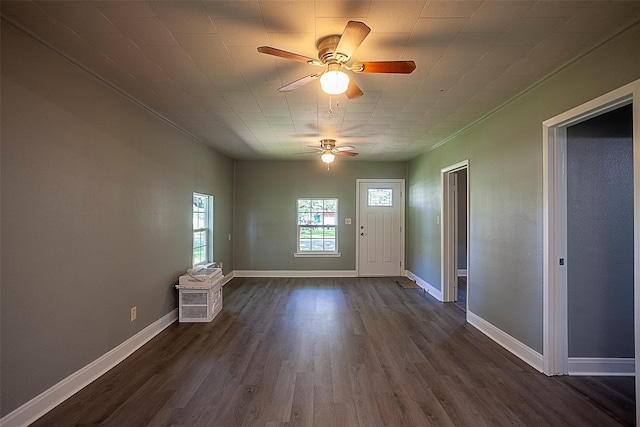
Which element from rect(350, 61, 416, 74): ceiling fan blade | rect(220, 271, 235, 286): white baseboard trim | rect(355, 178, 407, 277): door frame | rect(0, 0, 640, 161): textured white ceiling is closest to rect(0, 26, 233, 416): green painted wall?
rect(0, 0, 640, 161): textured white ceiling

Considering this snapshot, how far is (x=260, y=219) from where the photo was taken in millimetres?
6836

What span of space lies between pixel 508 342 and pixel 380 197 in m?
4.09

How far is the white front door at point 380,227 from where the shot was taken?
6883 mm

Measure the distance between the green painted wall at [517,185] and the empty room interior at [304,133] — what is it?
2 centimetres

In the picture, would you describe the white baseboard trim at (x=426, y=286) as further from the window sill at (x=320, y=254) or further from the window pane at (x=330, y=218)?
the window pane at (x=330, y=218)

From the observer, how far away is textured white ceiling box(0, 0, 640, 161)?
70.4 inches

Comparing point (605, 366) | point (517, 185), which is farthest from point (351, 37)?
point (605, 366)

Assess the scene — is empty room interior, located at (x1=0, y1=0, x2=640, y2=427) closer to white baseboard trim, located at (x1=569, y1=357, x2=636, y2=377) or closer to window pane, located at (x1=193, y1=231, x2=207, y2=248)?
white baseboard trim, located at (x1=569, y1=357, x2=636, y2=377)

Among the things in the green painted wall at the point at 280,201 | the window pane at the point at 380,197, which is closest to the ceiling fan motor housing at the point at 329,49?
the green painted wall at the point at 280,201

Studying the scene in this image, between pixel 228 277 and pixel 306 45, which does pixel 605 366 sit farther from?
pixel 228 277

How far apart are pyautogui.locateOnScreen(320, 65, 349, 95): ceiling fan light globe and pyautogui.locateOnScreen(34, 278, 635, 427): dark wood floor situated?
217 cm

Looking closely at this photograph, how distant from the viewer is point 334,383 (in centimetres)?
257

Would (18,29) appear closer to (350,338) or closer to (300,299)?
(350,338)

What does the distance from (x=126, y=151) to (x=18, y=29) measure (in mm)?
1236
